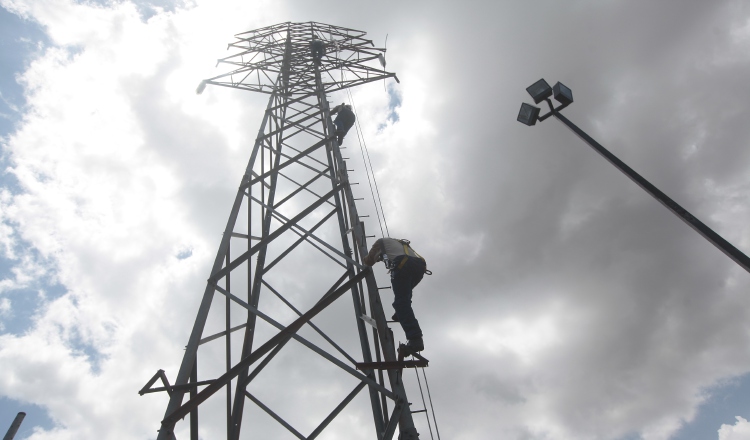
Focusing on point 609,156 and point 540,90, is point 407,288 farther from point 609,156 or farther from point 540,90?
point 540,90

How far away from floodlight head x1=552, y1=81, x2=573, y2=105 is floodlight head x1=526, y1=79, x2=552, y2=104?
0.09 metres

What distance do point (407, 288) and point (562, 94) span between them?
139 inches

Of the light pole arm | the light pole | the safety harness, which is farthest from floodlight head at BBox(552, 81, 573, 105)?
the safety harness

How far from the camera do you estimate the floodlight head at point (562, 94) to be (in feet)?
21.2

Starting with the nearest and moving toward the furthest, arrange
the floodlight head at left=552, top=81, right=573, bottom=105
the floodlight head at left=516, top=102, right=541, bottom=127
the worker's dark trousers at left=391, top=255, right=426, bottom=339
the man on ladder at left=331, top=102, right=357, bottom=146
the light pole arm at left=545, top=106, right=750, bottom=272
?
the light pole arm at left=545, top=106, right=750, bottom=272
the worker's dark trousers at left=391, top=255, right=426, bottom=339
the floodlight head at left=552, top=81, right=573, bottom=105
the floodlight head at left=516, top=102, right=541, bottom=127
the man on ladder at left=331, top=102, right=357, bottom=146

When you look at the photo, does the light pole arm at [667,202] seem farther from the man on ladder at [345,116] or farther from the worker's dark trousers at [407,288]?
the man on ladder at [345,116]

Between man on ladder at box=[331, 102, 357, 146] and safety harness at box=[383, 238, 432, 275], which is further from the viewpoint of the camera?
man on ladder at box=[331, 102, 357, 146]

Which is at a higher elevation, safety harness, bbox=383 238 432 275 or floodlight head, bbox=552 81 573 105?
floodlight head, bbox=552 81 573 105

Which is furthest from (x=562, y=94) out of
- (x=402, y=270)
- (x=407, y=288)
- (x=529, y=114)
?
(x=407, y=288)

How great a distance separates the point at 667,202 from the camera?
16.3 ft

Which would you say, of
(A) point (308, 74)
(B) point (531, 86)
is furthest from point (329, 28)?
(B) point (531, 86)

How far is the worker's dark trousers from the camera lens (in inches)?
204

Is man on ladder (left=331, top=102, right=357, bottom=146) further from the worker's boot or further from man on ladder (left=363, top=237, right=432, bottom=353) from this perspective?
the worker's boot

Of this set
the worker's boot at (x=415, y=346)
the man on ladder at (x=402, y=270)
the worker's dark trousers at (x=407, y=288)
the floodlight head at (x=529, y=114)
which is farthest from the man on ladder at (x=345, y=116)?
the worker's boot at (x=415, y=346)
